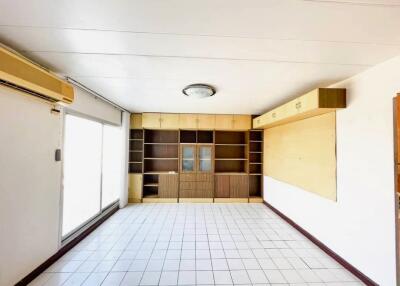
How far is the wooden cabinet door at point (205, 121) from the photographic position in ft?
18.9

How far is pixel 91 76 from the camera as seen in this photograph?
2.86 m

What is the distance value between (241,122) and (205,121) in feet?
3.39

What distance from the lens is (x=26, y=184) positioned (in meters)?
2.32

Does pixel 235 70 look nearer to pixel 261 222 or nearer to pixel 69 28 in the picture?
pixel 69 28

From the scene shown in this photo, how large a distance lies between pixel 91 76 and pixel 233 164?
4672mm

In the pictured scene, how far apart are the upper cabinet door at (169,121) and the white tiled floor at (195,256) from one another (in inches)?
95.9

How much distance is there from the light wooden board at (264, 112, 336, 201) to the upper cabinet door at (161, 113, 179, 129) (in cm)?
263

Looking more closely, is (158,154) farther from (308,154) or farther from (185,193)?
(308,154)

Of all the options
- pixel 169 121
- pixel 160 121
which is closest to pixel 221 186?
pixel 169 121

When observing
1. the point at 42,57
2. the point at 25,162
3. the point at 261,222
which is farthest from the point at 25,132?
the point at 261,222

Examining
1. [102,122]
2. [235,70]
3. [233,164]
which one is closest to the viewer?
[235,70]

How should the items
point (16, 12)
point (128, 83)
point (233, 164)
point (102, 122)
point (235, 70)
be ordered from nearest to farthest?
point (16, 12) → point (235, 70) → point (128, 83) → point (102, 122) → point (233, 164)

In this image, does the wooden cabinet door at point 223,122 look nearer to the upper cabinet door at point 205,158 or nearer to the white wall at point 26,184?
the upper cabinet door at point 205,158

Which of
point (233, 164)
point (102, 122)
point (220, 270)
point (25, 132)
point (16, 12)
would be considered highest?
point (16, 12)
